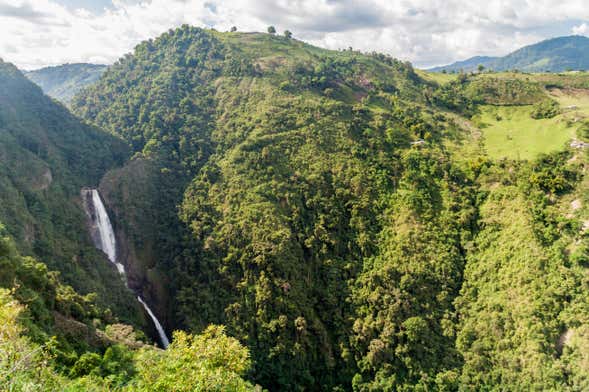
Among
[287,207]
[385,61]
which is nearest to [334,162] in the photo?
[287,207]

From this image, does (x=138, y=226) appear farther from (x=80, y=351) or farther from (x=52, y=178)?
(x=80, y=351)

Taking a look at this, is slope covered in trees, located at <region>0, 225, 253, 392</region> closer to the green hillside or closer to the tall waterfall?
the green hillside

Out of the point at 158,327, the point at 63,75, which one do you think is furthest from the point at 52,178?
the point at 63,75

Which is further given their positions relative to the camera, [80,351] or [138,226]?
[138,226]

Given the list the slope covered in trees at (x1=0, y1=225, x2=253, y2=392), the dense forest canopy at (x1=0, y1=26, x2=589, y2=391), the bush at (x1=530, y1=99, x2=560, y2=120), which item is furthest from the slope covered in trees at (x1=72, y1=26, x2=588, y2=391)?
the slope covered in trees at (x1=0, y1=225, x2=253, y2=392)

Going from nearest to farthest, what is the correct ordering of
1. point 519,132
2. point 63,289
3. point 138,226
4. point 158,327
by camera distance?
point 63,289 < point 158,327 < point 138,226 < point 519,132

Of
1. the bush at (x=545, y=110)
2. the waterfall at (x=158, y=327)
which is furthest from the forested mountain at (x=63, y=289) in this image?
the bush at (x=545, y=110)
